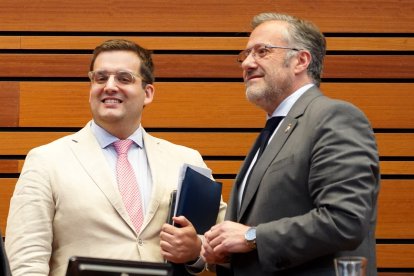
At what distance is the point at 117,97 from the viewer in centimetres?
338

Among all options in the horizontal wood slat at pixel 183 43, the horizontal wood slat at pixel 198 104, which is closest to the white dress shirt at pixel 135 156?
the horizontal wood slat at pixel 198 104

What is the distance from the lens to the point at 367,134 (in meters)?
2.70

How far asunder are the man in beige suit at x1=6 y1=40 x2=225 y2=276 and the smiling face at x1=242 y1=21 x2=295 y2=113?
0.55 meters

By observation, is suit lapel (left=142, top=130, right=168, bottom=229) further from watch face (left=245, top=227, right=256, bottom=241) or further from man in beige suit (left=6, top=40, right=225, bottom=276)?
watch face (left=245, top=227, right=256, bottom=241)

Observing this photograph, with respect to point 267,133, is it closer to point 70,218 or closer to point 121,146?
point 121,146

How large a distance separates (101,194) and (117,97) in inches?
16.3

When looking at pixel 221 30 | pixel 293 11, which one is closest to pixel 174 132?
pixel 221 30

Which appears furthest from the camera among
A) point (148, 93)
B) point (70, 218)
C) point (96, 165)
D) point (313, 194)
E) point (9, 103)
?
point (9, 103)

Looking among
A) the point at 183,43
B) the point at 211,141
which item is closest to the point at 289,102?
the point at 211,141

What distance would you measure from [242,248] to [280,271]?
152 millimetres

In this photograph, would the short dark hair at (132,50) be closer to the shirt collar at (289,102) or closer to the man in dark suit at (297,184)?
the man in dark suit at (297,184)

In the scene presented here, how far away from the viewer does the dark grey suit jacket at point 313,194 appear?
8.48 ft

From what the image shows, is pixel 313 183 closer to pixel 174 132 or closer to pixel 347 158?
pixel 347 158

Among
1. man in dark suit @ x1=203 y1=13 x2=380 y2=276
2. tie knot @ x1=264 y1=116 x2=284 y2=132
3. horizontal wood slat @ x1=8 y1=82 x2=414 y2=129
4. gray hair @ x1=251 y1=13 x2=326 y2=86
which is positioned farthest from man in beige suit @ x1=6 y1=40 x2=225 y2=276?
horizontal wood slat @ x1=8 y1=82 x2=414 y2=129
